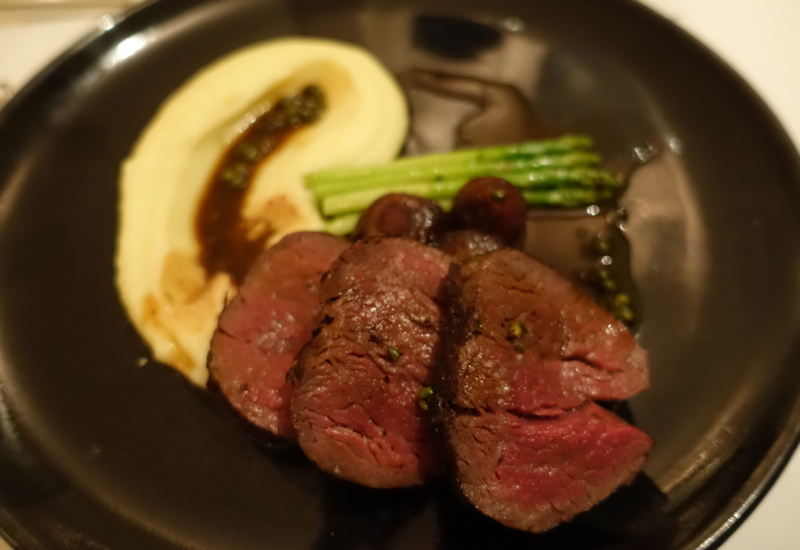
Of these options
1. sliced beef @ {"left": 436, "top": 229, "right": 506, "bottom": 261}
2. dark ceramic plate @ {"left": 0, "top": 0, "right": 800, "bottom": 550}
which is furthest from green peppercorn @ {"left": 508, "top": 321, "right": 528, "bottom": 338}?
dark ceramic plate @ {"left": 0, "top": 0, "right": 800, "bottom": 550}

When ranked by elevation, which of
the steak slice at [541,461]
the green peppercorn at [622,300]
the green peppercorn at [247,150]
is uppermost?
the green peppercorn at [247,150]

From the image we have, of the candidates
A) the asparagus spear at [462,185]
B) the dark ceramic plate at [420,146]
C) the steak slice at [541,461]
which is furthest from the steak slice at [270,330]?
the steak slice at [541,461]

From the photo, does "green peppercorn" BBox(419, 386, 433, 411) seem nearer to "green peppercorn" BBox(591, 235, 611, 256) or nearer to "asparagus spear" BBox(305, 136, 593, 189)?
"green peppercorn" BBox(591, 235, 611, 256)

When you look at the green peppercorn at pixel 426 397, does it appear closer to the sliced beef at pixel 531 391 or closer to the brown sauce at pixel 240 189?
the sliced beef at pixel 531 391

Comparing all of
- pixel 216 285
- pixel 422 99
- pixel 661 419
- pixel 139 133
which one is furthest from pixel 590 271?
pixel 139 133

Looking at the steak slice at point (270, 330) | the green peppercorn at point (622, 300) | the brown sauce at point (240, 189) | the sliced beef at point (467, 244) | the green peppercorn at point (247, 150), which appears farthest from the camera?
the green peppercorn at point (247, 150)

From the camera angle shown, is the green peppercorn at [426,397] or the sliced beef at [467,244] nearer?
the green peppercorn at [426,397]

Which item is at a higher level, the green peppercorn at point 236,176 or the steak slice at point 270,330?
the green peppercorn at point 236,176

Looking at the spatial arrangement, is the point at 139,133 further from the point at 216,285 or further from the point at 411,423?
the point at 411,423
